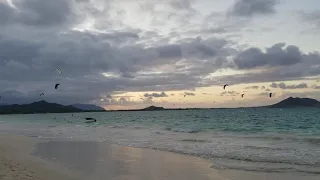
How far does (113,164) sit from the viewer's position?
1705cm

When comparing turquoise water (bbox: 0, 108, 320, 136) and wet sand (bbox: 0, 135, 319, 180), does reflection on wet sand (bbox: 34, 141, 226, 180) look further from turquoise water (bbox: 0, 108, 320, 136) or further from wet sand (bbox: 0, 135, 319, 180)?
turquoise water (bbox: 0, 108, 320, 136)

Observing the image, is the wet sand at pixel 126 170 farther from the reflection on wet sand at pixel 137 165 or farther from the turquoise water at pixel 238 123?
the turquoise water at pixel 238 123

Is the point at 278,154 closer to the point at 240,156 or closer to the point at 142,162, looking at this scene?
the point at 240,156

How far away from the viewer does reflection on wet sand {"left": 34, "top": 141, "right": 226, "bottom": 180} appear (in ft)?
47.0

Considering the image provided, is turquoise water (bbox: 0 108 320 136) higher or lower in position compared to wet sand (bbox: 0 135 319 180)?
higher

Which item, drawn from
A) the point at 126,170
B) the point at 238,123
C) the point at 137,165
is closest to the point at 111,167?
the point at 126,170

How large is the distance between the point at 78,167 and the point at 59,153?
6194mm

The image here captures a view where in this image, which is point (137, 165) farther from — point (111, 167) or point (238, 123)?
point (238, 123)

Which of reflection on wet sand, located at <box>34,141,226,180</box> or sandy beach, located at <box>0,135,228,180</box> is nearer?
sandy beach, located at <box>0,135,228,180</box>

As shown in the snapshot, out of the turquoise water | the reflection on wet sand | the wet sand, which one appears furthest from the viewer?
the turquoise water

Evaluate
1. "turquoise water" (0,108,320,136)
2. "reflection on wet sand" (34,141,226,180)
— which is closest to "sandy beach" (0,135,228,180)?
"reflection on wet sand" (34,141,226,180)

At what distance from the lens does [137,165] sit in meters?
16.9

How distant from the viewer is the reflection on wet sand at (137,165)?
47.0 feet

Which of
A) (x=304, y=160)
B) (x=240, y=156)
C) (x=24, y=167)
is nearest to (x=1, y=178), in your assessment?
(x=24, y=167)
